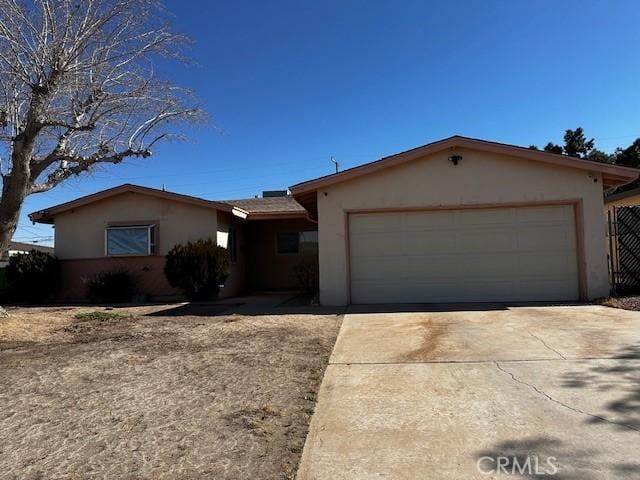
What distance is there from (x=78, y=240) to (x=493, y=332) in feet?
43.9

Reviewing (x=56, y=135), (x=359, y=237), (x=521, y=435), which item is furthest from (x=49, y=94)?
(x=521, y=435)

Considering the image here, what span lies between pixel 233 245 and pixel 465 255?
27.4 feet

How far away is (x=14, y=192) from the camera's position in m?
10.4

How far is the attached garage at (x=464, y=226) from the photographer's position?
478 inches

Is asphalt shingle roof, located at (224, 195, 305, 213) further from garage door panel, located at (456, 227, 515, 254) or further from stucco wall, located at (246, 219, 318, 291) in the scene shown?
garage door panel, located at (456, 227, 515, 254)

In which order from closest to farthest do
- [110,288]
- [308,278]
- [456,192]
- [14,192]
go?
[14,192] → [456,192] → [308,278] → [110,288]

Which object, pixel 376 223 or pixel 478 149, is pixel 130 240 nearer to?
pixel 376 223

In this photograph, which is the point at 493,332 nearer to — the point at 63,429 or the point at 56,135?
the point at 63,429

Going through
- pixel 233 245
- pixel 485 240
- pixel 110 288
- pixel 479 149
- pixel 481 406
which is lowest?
pixel 481 406

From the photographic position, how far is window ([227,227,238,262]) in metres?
A: 17.5

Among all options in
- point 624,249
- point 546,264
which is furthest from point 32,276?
point 624,249

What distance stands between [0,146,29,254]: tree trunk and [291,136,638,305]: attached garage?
565 cm

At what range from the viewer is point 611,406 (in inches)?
183

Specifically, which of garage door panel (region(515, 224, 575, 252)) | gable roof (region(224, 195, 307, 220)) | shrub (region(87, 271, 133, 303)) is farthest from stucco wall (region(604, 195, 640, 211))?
shrub (region(87, 271, 133, 303))
